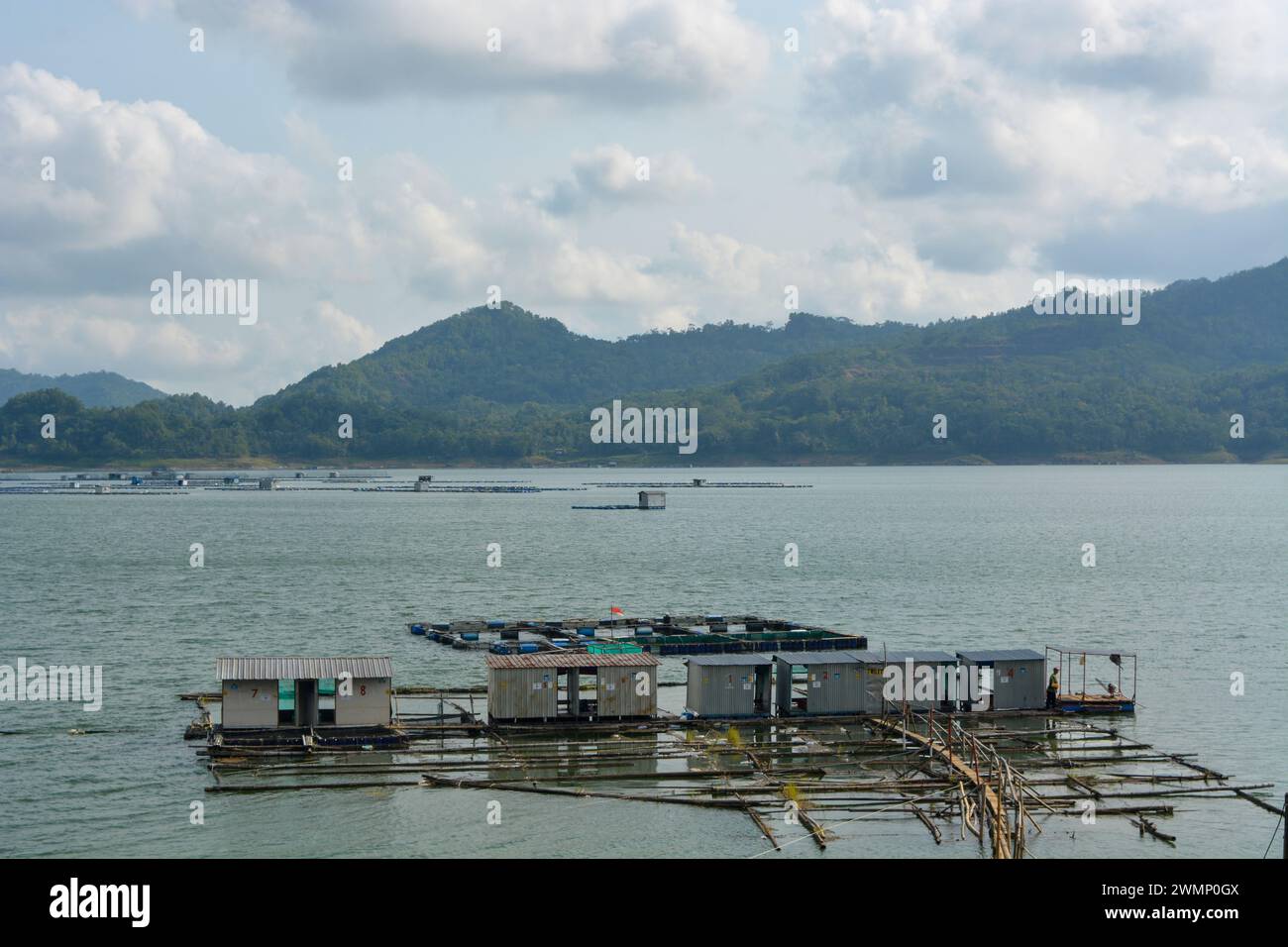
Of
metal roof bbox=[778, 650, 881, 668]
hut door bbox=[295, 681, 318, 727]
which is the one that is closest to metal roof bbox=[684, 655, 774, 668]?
metal roof bbox=[778, 650, 881, 668]

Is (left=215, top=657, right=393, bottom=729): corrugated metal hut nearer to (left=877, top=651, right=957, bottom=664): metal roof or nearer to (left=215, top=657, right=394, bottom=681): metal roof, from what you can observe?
(left=215, top=657, right=394, bottom=681): metal roof

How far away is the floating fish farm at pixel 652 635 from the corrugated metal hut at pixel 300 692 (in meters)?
17.0

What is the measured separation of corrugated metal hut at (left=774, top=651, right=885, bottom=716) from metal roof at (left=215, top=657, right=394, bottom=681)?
13003 millimetres

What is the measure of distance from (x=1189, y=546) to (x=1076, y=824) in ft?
363

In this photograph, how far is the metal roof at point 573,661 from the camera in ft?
139

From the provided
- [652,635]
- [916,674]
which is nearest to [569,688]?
[916,674]

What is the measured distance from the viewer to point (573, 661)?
141ft

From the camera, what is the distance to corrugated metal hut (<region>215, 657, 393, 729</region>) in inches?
1561

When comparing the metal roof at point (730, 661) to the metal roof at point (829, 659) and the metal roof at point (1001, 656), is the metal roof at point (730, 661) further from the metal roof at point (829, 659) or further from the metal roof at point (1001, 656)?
the metal roof at point (1001, 656)

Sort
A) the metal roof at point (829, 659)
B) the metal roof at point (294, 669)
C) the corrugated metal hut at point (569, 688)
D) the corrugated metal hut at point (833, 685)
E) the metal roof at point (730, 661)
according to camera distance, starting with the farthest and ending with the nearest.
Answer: the metal roof at point (829, 659) < the metal roof at point (730, 661) < the corrugated metal hut at point (833, 685) < the corrugated metal hut at point (569, 688) < the metal roof at point (294, 669)

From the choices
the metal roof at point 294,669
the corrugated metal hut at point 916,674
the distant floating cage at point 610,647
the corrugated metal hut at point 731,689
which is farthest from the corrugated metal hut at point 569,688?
the distant floating cage at point 610,647

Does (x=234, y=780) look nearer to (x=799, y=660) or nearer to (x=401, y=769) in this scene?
(x=401, y=769)

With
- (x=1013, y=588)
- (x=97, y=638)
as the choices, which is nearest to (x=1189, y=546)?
(x=1013, y=588)
